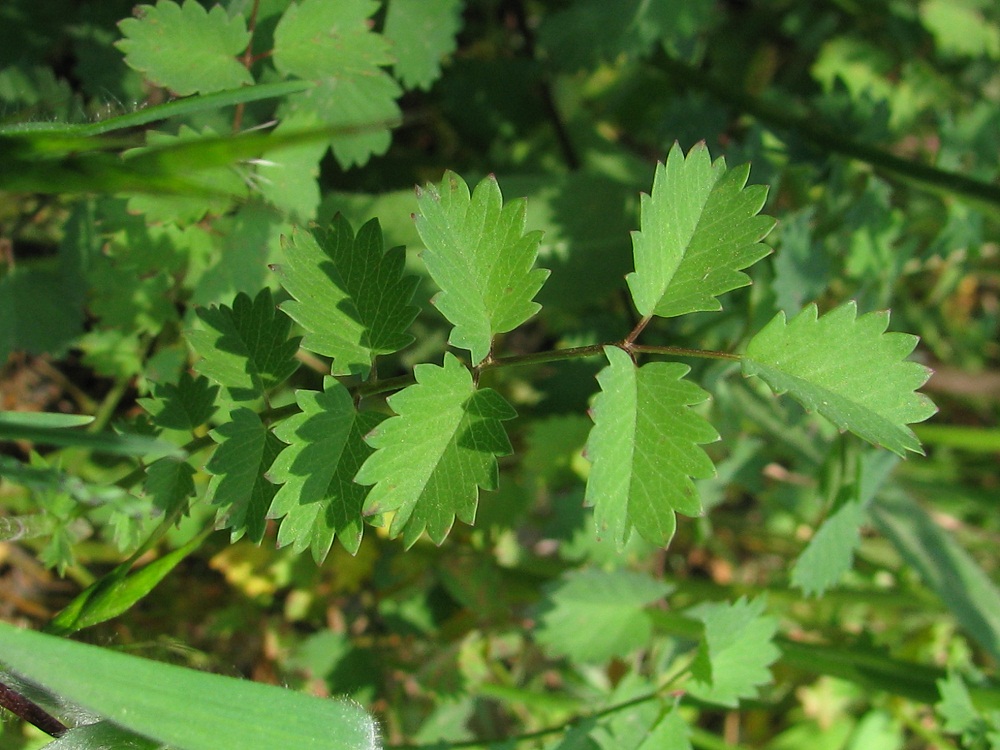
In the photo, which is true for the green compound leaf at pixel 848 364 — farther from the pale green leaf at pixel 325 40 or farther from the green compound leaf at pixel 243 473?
the pale green leaf at pixel 325 40

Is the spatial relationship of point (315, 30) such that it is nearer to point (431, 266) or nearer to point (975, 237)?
point (431, 266)

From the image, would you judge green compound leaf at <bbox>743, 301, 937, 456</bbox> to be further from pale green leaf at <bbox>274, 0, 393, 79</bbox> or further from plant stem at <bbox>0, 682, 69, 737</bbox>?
plant stem at <bbox>0, 682, 69, 737</bbox>

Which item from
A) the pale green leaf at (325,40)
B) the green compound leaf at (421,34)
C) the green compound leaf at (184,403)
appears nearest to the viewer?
the green compound leaf at (184,403)

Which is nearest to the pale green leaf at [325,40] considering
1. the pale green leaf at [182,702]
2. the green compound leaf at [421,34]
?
the green compound leaf at [421,34]

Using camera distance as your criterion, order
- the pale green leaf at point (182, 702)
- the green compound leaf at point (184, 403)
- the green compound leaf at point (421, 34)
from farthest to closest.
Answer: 1. the green compound leaf at point (421, 34)
2. the green compound leaf at point (184, 403)
3. the pale green leaf at point (182, 702)

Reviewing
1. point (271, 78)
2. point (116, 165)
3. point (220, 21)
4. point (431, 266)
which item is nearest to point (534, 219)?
point (271, 78)

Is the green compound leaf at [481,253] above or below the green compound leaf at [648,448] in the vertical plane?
above
